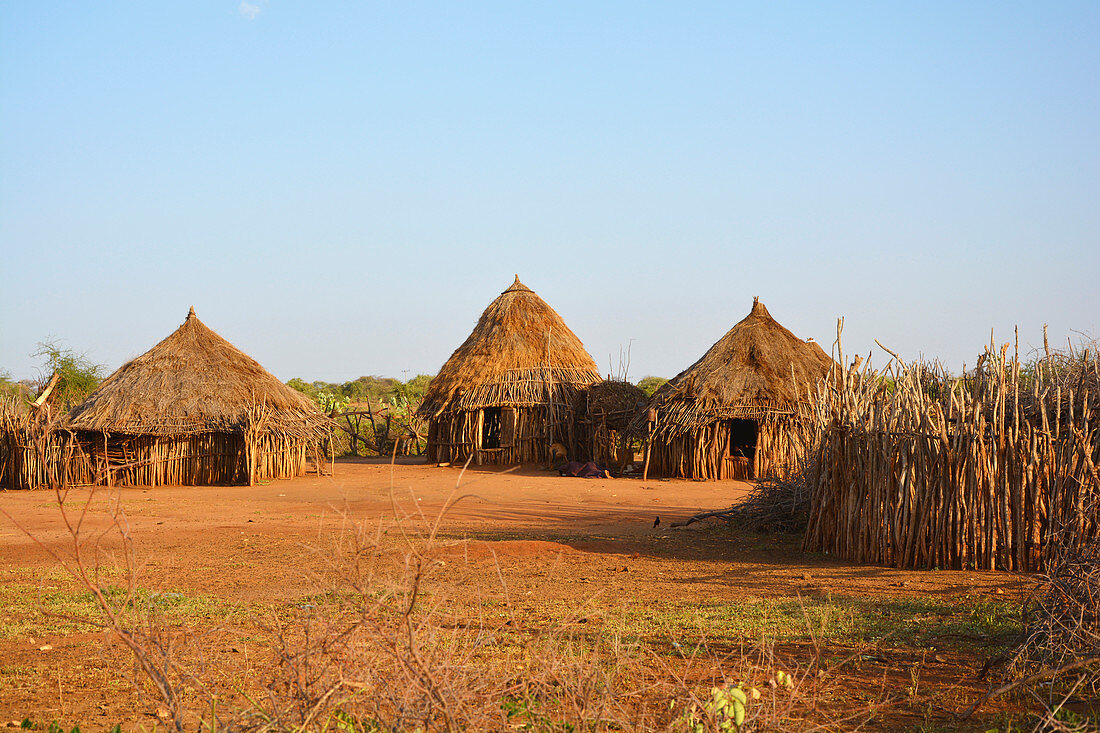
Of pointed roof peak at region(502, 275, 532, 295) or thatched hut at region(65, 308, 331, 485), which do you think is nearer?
thatched hut at region(65, 308, 331, 485)

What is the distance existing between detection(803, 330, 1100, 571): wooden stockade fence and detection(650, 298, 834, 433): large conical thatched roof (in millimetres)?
9464

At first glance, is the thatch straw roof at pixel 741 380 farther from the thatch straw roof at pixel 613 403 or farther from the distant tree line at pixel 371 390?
the distant tree line at pixel 371 390

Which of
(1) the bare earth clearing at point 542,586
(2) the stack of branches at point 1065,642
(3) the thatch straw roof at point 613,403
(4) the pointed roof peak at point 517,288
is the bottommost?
(1) the bare earth clearing at point 542,586


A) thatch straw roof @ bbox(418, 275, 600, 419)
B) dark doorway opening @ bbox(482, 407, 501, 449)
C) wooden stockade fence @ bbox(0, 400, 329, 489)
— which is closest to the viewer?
wooden stockade fence @ bbox(0, 400, 329, 489)

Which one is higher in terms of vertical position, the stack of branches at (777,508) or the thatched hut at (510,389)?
the thatched hut at (510,389)

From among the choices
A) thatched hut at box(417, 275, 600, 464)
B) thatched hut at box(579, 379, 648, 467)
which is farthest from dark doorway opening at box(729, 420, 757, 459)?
thatched hut at box(417, 275, 600, 464)

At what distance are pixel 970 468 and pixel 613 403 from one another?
14.5m

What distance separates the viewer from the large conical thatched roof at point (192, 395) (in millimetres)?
→ 17891

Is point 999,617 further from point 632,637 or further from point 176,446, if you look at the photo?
point 176,446

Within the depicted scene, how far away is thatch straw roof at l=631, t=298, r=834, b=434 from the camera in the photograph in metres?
18.3

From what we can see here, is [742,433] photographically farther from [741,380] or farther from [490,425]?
[490,425]

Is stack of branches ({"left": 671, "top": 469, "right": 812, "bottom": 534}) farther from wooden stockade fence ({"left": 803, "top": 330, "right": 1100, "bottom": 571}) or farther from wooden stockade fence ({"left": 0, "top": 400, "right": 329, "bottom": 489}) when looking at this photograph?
wooden stockade fence ({"left": 0, "top": 400, "right": 329, "bottom": 489})

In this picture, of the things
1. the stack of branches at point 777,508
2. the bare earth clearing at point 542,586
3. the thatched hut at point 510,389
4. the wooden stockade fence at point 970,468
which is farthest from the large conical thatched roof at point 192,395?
the wooden stockade fence at point 970,468

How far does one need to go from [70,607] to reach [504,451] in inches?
605
